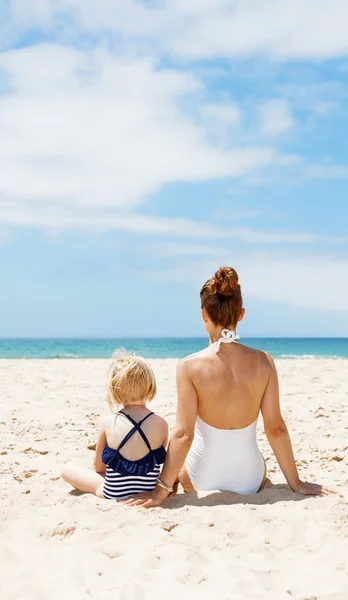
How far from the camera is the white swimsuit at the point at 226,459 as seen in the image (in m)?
4.18

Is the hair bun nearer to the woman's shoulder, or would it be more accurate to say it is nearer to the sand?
the woman's shoulder

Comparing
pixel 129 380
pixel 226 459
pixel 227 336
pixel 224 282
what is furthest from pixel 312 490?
pixel 224 282

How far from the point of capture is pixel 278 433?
4215mm

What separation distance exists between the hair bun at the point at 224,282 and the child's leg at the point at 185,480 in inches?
56.2

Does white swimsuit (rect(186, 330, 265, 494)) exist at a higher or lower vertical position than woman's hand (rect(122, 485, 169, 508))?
higher

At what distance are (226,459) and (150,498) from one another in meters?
0.60

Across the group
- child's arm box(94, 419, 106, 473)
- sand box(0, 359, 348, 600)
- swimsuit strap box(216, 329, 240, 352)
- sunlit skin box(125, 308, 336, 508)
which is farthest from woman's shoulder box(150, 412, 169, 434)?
swimsuit strap box(216, 329, 240, 352)

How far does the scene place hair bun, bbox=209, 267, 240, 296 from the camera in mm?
3980

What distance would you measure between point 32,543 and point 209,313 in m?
1.84

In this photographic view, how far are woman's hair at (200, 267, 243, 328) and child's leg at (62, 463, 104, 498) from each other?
149 centimetres

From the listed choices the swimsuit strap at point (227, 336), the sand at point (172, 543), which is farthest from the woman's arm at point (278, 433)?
the swimsuit strap at point (227, 336)

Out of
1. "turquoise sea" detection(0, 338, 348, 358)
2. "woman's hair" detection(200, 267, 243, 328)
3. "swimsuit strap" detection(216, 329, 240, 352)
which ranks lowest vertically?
"turquoise sea" detection(0, 338, 348, 358)

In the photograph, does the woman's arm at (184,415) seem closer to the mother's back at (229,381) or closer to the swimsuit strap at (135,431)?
the mother's back at (229,381)

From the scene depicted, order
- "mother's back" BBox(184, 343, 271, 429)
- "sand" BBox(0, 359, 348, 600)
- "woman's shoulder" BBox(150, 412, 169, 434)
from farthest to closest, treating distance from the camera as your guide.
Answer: "woman's shoulder" BBox(150, 412, 169, 434) → "mother's back" BBox(184, 343, 271, 429) → "sand" BBox(0, 359, 348, 600)
